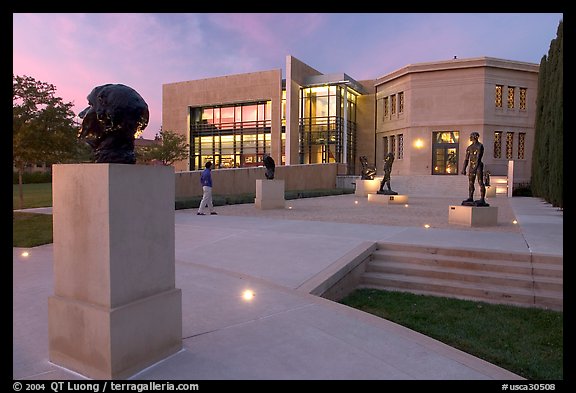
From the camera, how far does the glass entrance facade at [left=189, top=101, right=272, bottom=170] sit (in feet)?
140

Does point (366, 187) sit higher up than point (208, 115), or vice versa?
point (208, 115)

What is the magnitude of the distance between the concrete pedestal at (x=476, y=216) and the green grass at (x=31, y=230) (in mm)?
11110

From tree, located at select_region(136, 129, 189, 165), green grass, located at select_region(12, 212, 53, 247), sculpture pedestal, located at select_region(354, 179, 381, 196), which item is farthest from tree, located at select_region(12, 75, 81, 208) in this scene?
tree, located at select_region(136, 129, 189, 165)

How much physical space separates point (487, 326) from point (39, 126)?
15.9m

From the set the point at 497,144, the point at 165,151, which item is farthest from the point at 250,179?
the point at 497,144

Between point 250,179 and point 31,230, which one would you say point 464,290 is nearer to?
point 31,230

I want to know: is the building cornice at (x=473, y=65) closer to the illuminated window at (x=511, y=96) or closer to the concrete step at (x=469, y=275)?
the illuminated window at (x=511, y=96)

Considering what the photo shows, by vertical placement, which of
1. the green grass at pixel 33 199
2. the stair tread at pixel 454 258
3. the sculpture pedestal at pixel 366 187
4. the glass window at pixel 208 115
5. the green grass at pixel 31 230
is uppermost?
the glass window at pixel 208 115

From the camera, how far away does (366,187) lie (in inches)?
1005

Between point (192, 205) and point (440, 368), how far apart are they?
15427 mm

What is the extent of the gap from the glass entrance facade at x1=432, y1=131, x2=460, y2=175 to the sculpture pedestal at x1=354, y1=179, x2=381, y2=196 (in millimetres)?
13311

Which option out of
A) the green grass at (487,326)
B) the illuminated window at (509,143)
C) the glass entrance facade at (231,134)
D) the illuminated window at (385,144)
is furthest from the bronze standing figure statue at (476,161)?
the glass entrance facade at (231,134)

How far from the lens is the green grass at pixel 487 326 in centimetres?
432

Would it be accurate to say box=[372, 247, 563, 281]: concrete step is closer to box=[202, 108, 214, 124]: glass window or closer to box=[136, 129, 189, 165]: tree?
box=[136, 129, 189, 165]: tree
